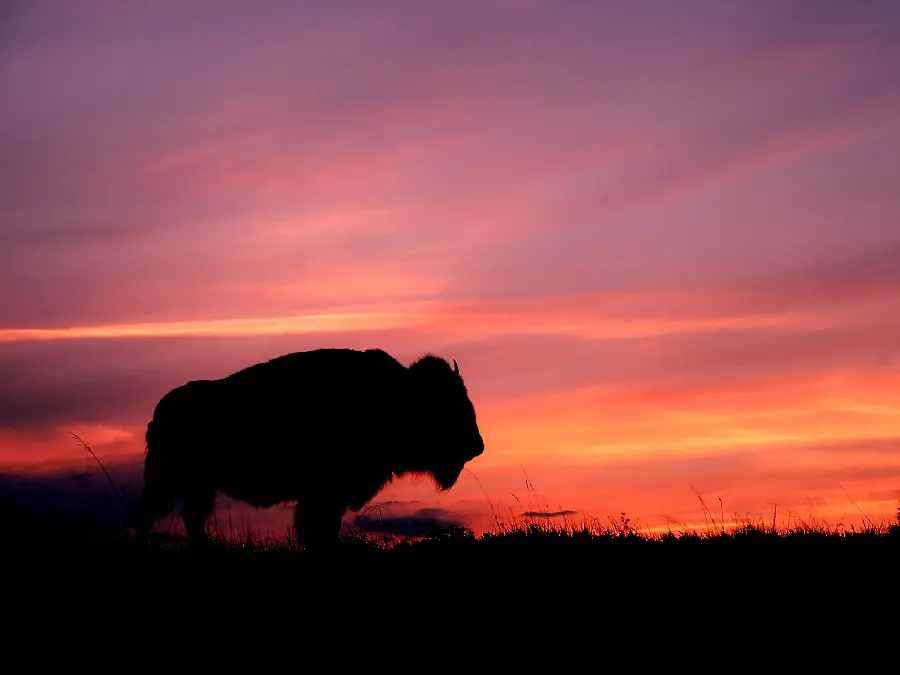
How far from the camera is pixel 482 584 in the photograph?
9.03m

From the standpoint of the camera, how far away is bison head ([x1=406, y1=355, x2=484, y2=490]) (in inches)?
539

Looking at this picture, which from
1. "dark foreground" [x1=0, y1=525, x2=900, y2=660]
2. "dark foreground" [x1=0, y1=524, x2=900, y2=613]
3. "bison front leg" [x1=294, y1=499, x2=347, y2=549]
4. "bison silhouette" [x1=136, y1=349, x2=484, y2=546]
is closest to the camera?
"dark foreground" [x1=0, y1=525, x2=900, y2=660]

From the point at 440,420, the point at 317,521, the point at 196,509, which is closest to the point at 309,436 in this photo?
the point at 317,521

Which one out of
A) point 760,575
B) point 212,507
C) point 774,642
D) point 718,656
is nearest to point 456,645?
point 718,656

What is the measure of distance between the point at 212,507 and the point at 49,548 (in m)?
2.59

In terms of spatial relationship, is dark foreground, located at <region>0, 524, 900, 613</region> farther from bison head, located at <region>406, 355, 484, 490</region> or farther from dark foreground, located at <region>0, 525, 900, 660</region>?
bison head, located at <region>406, 355, 484, 490</region>

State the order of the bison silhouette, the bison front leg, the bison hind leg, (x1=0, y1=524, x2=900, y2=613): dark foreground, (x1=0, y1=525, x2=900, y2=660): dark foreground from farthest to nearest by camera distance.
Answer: the bison hind leg, the bison silhouette, the bison front leg, (x1=0, y1=524, x2=900, y2=613): dark foreground, (x1=0, y1=525, x2=900, y2=660): dark foreground

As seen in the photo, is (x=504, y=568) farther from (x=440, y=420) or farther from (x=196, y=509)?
(x=196, y=509)

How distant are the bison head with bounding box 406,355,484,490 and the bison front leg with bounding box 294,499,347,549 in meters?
1.65

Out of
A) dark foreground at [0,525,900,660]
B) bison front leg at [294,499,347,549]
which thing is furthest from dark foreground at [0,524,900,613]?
bison front leg at [294,499,347,549]

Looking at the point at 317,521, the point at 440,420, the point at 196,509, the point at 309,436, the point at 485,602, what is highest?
the point at 440,420

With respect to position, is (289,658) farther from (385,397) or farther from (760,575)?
(385,397)

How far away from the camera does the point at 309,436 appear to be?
42.7 feet

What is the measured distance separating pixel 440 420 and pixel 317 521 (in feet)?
7.83
